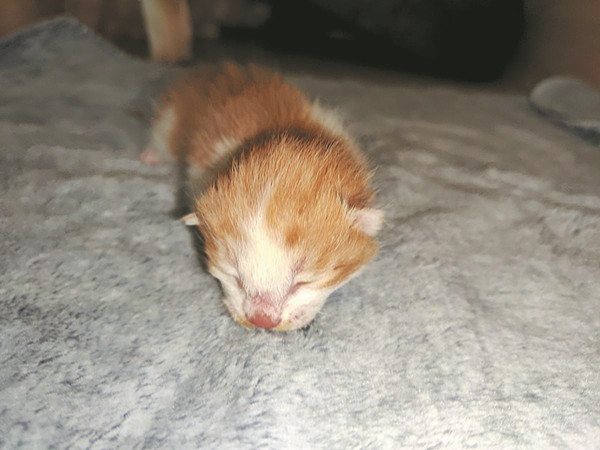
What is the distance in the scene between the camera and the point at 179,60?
6.81ft

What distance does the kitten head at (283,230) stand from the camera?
0.78 metres

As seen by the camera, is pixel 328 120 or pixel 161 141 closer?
pixel 328 120

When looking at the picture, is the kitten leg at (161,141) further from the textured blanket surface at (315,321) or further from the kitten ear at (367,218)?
the kitten ear at (367,218)

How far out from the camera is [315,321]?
839mm

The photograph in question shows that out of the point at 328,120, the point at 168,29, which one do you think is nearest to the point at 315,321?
the point at 328,120

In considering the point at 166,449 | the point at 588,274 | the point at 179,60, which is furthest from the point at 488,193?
the point at 179,60

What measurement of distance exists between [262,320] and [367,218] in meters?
0.27

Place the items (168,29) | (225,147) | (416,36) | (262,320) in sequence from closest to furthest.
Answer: (262,320) < (225,147) < (168,29) < (416,36)

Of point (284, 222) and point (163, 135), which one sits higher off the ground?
point (284, 222)

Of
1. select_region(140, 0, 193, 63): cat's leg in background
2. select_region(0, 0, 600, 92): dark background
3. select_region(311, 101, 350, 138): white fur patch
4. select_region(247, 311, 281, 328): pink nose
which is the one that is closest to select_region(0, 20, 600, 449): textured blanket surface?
select_region(247, 311, 281, 328): pink nose

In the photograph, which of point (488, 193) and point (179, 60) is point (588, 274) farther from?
point (179, 60)

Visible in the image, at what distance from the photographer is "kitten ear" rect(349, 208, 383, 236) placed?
86 centimetres

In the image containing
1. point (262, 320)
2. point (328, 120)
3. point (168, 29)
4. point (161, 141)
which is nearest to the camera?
point (262, 320)

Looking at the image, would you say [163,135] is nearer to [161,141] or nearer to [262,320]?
[161,141]
